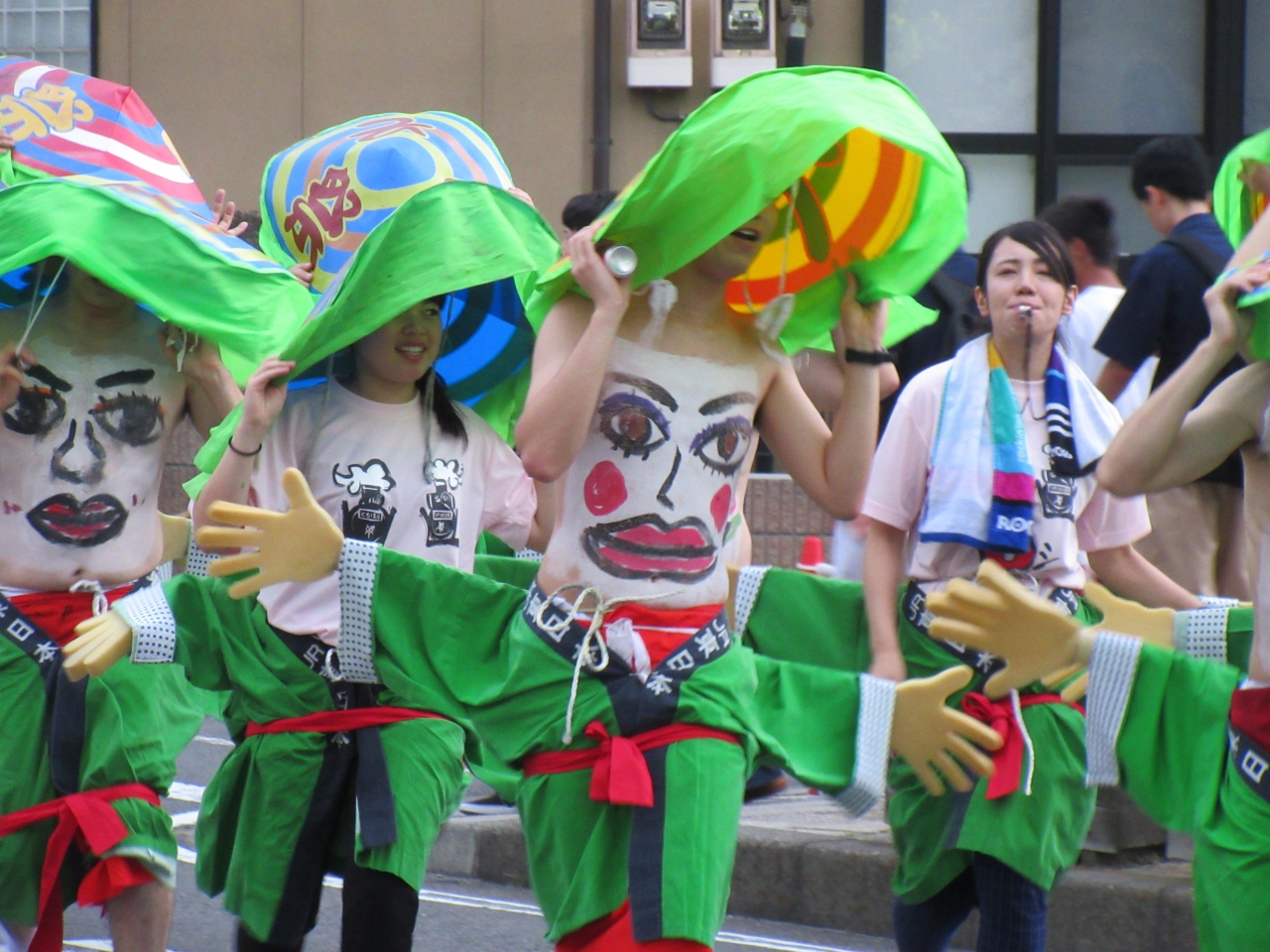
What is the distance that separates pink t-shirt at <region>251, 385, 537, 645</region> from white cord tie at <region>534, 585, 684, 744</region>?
2.14 ft

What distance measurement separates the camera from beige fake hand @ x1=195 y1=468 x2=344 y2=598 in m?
3.44

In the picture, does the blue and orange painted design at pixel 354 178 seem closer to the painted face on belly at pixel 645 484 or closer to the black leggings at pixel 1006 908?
the painted face on belly at pixel 645 484

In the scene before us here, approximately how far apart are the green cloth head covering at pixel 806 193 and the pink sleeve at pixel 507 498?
714 mm

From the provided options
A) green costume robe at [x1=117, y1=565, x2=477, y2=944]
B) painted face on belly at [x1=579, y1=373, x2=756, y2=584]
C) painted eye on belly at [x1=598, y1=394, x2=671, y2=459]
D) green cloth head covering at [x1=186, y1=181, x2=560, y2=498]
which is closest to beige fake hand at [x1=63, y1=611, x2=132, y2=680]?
green costume robe at [x1=117, y1=565, x2=477, y2=944]

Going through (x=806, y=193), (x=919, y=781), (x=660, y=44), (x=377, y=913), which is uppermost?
(x=660, y=44)

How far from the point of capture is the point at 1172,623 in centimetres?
349

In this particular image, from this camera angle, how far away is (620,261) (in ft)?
11.2

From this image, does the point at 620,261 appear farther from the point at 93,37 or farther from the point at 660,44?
the point at 93,37

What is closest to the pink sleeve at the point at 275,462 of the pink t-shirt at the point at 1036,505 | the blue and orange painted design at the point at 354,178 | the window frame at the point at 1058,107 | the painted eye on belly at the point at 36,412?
the painted eye on belly at the point at 36,412

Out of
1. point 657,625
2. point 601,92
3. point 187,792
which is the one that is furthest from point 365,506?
point 601,92

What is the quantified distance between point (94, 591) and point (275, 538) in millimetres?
1047

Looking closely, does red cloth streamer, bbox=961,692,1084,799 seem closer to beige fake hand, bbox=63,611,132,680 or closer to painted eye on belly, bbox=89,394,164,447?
beige fake hand, bbox=63,611,132,680

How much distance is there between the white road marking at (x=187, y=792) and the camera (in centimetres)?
702

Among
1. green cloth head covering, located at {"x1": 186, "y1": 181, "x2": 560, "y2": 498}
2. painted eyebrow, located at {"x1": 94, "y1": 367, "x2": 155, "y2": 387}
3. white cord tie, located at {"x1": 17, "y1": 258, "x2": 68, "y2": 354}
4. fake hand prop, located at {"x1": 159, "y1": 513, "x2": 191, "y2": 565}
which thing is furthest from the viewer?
fake hand prop, located at {"x1": 159, "y1": 513, "x2": 191, "y2": 565}
